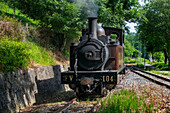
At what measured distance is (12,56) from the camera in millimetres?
8203

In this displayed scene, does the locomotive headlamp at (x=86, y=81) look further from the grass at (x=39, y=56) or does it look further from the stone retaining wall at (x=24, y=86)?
the grass at (x=39, y=56)

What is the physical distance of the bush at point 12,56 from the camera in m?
7.64

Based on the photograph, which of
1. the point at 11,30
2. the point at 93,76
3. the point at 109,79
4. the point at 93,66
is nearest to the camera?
the point at 109,79

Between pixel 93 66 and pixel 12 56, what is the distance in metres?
3.50

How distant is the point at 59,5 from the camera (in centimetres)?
1468

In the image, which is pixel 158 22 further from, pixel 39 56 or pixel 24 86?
pixel 24 86

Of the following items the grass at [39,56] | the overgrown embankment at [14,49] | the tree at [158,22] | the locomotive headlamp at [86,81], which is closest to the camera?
the locomotive headlamp at [86,81]

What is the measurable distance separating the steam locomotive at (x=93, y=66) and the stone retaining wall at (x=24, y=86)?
6.17ft

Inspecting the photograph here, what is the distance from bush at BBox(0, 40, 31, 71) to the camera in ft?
25.1

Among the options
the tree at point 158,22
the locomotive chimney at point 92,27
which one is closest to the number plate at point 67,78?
the locomotive chimney at point 92,27

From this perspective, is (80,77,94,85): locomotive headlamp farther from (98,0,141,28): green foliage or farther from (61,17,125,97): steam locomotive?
(98,0,141,28): green foliage

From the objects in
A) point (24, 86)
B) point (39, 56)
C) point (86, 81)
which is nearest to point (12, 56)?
point (24, 86)

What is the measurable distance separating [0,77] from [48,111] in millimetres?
2274

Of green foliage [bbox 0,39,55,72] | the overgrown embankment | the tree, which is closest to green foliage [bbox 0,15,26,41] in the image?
the overgrown embankment
